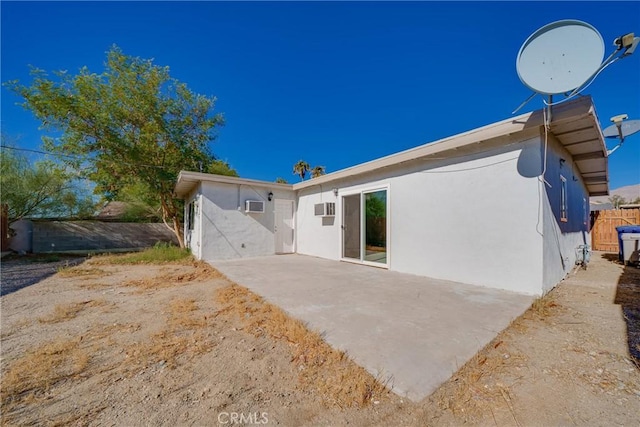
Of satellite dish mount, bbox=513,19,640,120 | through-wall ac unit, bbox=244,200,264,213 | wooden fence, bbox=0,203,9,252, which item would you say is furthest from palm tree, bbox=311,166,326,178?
satellite dish mount, bbox=513,19,640,120

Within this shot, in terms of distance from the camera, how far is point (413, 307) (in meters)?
3.29

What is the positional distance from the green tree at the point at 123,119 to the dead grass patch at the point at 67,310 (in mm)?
7306

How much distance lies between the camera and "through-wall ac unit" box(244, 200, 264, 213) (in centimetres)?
820

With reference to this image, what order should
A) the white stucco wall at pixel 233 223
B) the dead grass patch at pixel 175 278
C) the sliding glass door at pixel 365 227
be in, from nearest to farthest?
1. the dead grass patch at pixel 175 278
2. the sliding glass door at pixel 365 227
3. the white stucco wall at pixel 233 223

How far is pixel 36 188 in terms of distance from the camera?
32.2ft

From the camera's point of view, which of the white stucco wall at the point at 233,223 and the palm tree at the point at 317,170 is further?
the palm tree at the point at 317,170

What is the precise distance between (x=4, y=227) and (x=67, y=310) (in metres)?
9.87

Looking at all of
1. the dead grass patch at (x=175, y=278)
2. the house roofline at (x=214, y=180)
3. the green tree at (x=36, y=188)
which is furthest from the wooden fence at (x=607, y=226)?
the green tree at (x=36, y=188)

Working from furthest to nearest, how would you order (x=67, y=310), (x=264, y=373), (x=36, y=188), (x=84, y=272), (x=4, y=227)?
(x=36, y=188)
(x=4, y=227)
(x=84, y=272)
(x=67, y=310)
(x=264, y=373)

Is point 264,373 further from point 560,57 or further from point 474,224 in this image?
point 560,57

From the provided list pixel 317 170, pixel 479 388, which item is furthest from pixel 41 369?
pixel 317 170

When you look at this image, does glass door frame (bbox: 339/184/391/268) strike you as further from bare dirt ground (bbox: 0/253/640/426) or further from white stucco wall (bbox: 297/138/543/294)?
bare dirt ground (bbox: 0/253/640/426)

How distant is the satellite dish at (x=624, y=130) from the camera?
14.9 feet

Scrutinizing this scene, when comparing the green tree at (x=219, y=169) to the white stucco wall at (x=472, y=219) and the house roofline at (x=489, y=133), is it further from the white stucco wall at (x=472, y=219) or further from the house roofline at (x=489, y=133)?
the white stucco wall at (x=472, y=219)
